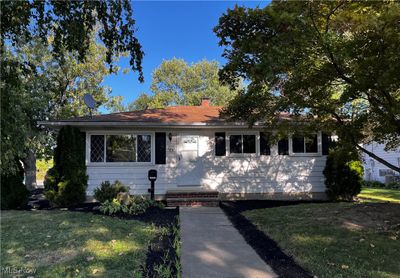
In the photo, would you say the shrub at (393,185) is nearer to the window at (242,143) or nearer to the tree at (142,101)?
the window at (242,143)

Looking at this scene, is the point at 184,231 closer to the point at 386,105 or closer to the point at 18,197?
the point at 386,105

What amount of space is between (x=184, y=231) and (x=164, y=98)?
3259 centimetres

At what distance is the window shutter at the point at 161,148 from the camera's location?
12.1 meters

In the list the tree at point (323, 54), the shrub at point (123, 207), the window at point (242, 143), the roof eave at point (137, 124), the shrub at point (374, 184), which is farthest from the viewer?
the shrub at point (374, 184)

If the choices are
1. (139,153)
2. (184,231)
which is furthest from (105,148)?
(184,231)

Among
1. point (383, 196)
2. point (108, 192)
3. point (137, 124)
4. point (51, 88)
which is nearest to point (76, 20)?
point (108, 192)

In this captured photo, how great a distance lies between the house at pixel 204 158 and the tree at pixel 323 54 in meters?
4.88

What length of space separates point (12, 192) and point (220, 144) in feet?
22.3

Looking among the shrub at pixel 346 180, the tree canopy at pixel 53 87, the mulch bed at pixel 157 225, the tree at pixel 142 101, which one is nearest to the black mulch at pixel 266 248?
the mulch bed at pixel 157 225

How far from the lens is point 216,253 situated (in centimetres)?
543

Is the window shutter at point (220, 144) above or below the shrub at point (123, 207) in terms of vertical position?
above

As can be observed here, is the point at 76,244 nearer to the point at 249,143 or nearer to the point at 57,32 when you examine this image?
the point at 57,32

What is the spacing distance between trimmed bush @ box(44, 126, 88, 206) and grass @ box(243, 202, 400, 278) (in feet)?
18.1

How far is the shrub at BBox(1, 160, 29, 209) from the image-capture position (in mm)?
10469
